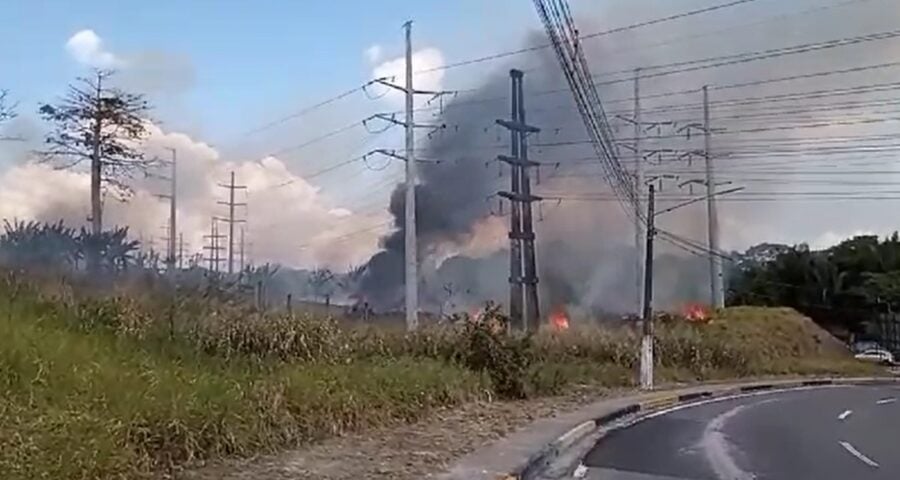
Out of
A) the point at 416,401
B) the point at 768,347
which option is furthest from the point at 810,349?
the point at 416,401

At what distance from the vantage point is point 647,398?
28906 millimetres

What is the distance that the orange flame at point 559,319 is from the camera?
128ft

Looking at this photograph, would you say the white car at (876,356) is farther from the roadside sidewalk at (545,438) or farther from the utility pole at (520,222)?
the roadside sidewalk at (545,438)

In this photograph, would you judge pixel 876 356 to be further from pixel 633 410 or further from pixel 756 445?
pixel 756 445

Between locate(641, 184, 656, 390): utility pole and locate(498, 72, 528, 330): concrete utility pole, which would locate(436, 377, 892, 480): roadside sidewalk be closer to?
locate(641, 184, 656, 390): utility pole

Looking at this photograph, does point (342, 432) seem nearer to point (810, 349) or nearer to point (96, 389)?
point (96, 389)

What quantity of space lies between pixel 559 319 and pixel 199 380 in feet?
107

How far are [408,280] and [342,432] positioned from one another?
17.7 meters

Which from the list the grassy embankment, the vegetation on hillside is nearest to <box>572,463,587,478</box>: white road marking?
the grassy embankment

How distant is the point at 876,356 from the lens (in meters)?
64.1

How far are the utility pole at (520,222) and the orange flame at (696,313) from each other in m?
10.7

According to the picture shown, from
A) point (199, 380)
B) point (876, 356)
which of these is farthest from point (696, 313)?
point (199, 380)

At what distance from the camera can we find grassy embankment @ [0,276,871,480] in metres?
9.58

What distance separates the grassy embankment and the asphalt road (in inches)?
138
